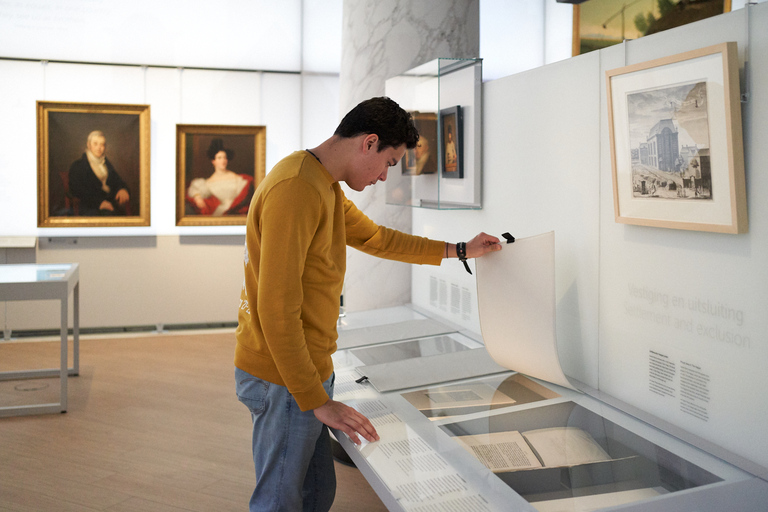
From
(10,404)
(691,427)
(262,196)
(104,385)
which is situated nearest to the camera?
(262,196)

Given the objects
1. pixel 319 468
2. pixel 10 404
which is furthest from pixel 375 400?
pixel 10 404

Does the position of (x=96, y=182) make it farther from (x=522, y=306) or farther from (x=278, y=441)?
(x=278, y=441)

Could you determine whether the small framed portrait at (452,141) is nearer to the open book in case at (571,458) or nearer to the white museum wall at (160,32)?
the open book in case at (571,458)

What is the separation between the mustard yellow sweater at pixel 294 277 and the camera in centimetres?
202

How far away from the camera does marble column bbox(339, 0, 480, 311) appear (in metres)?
5.33

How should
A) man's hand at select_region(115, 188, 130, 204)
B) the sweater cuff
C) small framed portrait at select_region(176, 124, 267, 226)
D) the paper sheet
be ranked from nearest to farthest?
the sweater cuff
the paper sheet
man's hand at select_region(115, 188, 130, 204)
small framed portrait at select_region(176, 124, 267, 226)

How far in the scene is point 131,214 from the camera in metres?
8.02

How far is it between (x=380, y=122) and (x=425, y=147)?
6.88 ft

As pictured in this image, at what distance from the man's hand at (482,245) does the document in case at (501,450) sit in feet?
3.41

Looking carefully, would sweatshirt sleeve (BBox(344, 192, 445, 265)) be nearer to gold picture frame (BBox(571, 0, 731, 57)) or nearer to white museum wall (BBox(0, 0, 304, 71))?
gold picture frame (BBox(571, 0, 731, 57))

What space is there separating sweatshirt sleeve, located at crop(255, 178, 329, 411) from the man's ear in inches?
12.1

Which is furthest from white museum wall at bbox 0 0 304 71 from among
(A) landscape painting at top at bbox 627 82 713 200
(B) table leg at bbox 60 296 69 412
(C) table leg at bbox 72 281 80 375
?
(A) landscape painting at top at bbox 627 82 713 200

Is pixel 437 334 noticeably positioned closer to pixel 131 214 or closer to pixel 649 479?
pixel 649 479

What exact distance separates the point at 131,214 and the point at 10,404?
3.19 meters
